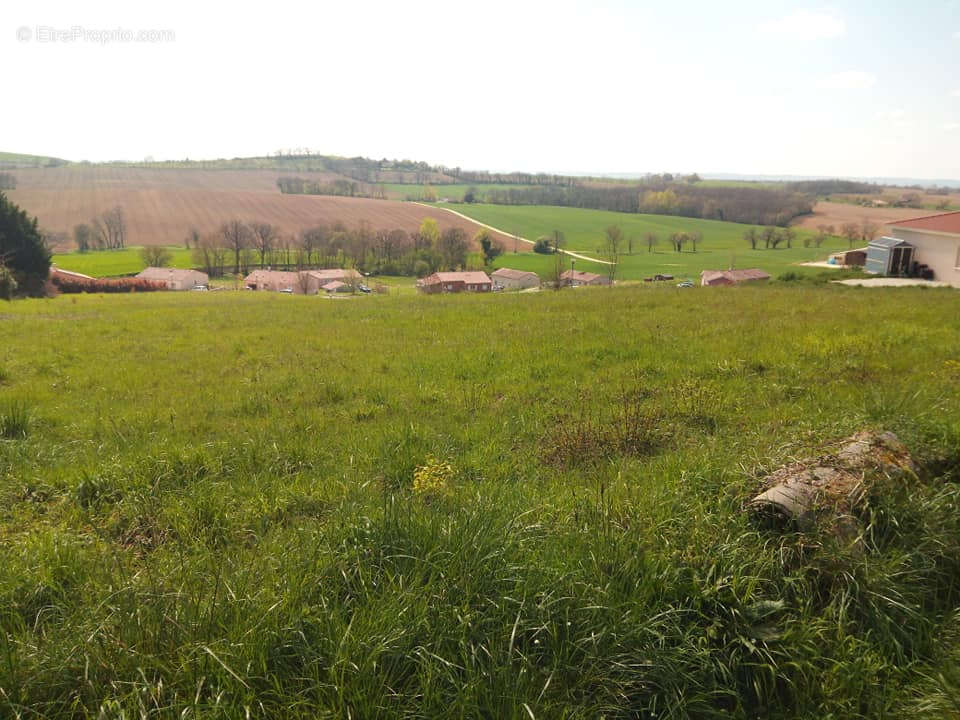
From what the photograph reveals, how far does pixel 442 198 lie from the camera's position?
Answer: 13950 centimetres

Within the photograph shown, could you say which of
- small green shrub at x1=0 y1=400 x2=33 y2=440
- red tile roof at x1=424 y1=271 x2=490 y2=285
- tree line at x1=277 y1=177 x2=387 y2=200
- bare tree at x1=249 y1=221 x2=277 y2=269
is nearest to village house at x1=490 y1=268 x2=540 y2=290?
red tile roof at x1=424 y1=271 x2=490 y2=285

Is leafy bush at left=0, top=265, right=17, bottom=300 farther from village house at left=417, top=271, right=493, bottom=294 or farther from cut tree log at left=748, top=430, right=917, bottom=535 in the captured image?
cut tree log at left=748, top=430, right=917, bottom=535

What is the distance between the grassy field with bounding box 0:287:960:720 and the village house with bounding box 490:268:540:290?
61168 mm

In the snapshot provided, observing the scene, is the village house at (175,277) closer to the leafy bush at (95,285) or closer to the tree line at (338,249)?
the tree line at (338,249)

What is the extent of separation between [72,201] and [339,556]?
109537 mm

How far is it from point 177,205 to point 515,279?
64.7 metres

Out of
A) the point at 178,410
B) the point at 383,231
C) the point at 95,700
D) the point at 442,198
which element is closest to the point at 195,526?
the point at 95,700

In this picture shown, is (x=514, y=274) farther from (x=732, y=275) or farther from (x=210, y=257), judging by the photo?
(x=210, y=257)

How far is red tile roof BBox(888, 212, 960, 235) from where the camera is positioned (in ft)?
84.9

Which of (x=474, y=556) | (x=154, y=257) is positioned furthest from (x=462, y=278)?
(x=474, y=556)

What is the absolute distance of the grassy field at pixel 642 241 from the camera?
73875 mm

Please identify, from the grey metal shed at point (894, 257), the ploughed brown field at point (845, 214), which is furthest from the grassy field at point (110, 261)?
the ploughed brown field at point (845, 214)

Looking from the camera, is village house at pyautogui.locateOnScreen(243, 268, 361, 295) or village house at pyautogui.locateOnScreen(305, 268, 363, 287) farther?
village house at pyautogui.locateOnScreen(305, 268, 363, 287)

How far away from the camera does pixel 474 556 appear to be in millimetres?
3195
